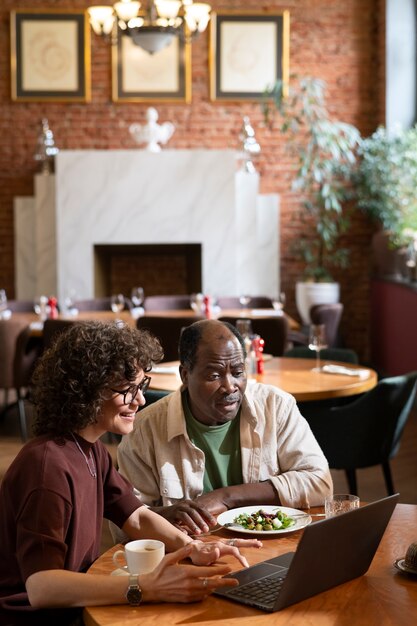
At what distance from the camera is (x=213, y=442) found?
2.72 m

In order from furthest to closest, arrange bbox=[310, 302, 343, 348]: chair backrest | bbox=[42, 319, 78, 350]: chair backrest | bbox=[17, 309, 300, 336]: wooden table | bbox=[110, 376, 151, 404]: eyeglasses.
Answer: bbox=[310, 302, 343, 348]: chair backrest → bbox=[17, 309, 300, 336]: wooden table → bbox=[42, 319, 78, 350]: chair backrest → bbox=[110, 376, 151, 404]: eyeglasses

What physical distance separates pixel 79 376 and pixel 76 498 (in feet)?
0.86

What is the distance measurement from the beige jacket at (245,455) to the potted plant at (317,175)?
281 inches

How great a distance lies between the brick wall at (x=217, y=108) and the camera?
10.3 m

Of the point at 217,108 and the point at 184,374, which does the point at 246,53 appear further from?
the point at 184,374

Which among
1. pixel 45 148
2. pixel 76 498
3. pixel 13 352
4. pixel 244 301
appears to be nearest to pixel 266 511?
pixel 76 498

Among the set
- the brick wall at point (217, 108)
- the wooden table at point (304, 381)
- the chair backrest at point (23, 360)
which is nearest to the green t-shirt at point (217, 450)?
the wooden table at point (304, 381)

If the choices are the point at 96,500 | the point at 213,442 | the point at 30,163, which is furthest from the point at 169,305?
the point at 96,500

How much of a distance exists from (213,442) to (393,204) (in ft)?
23.8

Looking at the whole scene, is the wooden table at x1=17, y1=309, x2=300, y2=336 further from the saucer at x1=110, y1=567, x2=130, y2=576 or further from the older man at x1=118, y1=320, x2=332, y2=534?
the saucer at x1=110, y1=567, x2=130, y2=576

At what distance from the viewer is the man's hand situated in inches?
92.1

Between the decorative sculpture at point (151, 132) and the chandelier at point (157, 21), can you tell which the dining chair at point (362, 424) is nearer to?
the chandelier at point (157, 21)

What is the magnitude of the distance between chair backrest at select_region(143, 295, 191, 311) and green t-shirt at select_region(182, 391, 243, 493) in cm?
538

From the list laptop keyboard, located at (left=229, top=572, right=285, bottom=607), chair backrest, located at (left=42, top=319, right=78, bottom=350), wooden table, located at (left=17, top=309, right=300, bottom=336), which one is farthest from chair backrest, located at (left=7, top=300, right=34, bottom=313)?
Result: laptop keyboard, located at (left=229, top=572, right=285, bottom=607)
